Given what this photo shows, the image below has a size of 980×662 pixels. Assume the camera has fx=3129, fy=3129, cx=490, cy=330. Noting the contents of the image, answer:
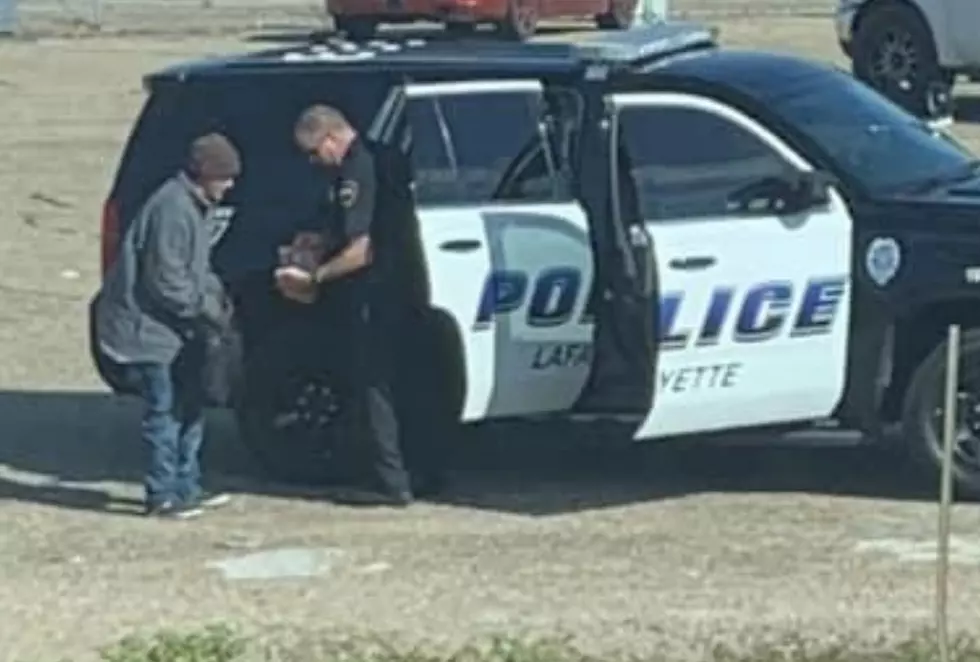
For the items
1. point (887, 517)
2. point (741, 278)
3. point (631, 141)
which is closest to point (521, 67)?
point (631, 141)

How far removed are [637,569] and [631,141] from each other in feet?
7.02

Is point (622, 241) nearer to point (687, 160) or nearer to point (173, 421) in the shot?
point (687, 160)

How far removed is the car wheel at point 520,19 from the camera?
36.6 metres

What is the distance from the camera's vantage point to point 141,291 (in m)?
12.7

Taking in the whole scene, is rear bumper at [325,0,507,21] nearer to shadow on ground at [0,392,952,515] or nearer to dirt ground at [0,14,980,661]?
dirt ground at [0,14,980,661]

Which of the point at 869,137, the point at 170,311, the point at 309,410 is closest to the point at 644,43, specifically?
the point at 869,137

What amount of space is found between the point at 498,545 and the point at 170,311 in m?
1.71

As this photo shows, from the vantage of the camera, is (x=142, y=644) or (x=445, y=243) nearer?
(x=142, y=644)

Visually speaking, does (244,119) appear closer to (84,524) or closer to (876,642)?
(84,524)

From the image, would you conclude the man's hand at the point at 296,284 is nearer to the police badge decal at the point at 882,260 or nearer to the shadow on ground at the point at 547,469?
the shadow on ground at the point at 547,469

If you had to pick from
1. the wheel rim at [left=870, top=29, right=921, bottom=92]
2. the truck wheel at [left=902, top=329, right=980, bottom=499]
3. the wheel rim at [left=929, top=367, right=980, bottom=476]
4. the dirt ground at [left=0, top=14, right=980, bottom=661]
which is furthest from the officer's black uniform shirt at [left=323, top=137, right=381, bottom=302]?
the wheel rim at [left=870, top=29, right=921, bottom=92]

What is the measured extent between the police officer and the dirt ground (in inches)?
10.7

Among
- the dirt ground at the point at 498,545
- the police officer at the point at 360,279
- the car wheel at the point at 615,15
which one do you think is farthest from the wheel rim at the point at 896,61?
the police officer at the point at 360,279

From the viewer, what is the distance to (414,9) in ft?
119
